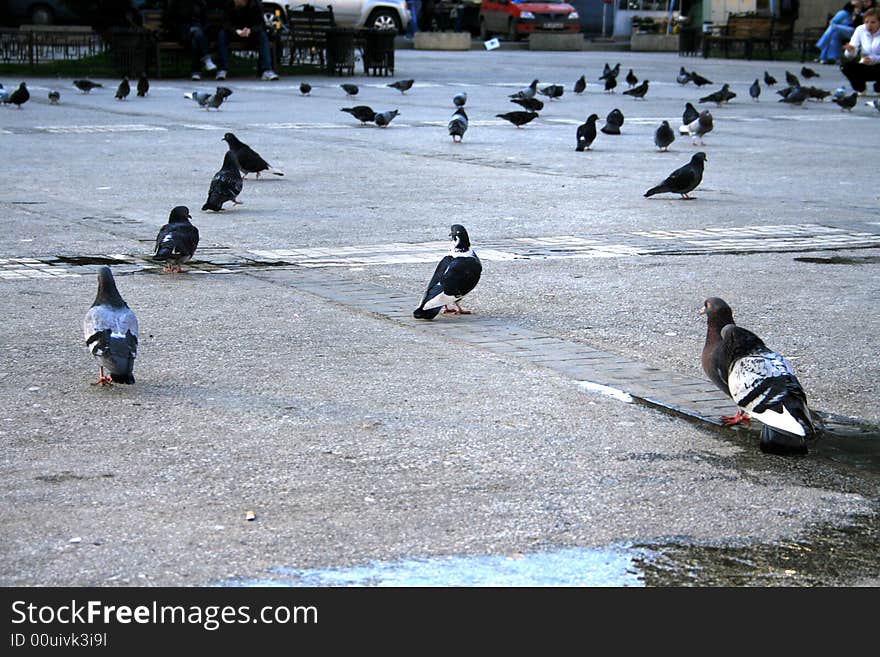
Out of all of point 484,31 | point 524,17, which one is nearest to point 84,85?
point 524,17

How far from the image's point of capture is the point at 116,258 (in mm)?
9445

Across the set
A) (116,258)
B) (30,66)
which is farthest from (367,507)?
(30,66)

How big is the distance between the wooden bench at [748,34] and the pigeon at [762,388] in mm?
36947

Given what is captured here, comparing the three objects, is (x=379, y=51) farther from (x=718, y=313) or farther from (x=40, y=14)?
(x=718, y=313)

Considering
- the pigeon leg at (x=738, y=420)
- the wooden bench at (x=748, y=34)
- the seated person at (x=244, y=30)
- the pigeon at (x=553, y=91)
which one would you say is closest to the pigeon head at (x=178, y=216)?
the pigeon leg at (x=738, y=420)

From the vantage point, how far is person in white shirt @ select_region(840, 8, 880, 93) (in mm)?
25781

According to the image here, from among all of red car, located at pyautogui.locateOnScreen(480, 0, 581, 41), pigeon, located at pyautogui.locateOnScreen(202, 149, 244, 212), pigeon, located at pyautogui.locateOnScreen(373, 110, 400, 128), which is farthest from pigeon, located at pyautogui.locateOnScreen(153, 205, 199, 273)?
red car, located at pyautogui.locateOnScreen(480, 0, 581, 41)

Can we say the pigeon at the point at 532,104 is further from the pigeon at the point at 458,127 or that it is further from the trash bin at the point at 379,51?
the trash bin at the point at 379,51

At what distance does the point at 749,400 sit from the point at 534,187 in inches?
327

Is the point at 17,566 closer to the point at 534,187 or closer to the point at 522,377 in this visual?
the point at 522,377

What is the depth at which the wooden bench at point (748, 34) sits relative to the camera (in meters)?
41.2

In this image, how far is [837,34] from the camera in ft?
114

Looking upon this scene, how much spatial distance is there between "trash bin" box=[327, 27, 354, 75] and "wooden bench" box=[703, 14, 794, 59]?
14.3 m

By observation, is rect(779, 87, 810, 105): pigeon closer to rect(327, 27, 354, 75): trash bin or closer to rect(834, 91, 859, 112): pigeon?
rect(834, 91, 859, 112): pigeon
